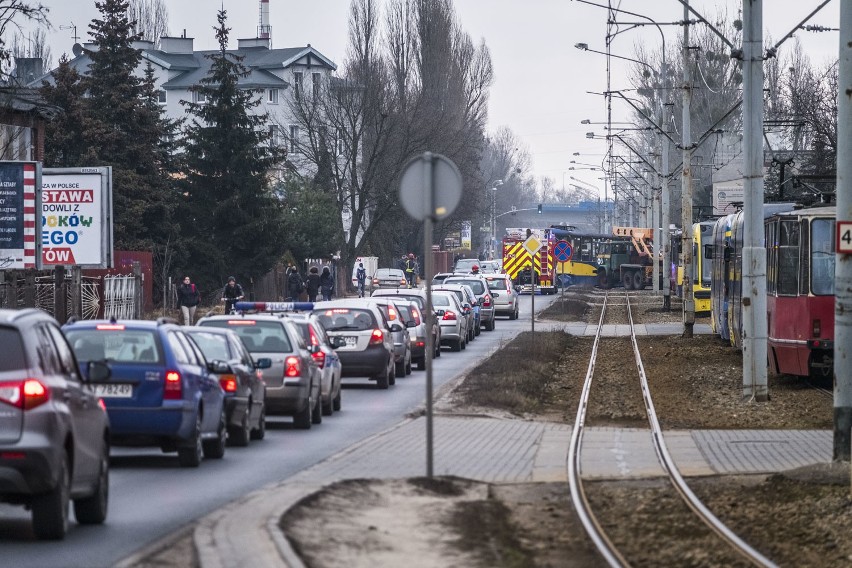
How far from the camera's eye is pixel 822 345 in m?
25.4

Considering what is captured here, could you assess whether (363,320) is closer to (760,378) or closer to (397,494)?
(760,378)

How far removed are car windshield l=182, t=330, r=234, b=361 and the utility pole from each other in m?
8.92

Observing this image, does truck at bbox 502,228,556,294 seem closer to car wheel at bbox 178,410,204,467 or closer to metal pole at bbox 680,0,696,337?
metal pole at bbox 680,0,696,337

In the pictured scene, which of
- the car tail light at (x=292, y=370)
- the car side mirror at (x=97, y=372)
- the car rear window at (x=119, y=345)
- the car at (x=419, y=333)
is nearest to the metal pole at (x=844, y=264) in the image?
the car rear window at (x=119, y=345)

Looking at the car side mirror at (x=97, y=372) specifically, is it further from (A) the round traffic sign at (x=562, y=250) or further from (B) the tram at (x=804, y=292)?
(A) the round traffic sign at (x=562, y=250)

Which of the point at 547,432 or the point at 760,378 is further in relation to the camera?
the point at 760,378

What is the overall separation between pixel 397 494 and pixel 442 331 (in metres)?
27.7

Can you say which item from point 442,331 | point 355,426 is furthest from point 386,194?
point 355,426

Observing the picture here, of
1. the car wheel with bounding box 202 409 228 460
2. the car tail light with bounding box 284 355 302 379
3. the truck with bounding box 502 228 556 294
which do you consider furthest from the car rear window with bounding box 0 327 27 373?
the truck with bounding box 502 228 556 294

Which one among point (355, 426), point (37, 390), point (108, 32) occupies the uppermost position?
point (108, 32)

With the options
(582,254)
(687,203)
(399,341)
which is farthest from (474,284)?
(582,254)

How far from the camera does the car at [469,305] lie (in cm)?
4459

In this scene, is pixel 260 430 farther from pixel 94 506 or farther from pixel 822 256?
pixel 822 256

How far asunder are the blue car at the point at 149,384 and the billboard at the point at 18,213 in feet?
58.7
